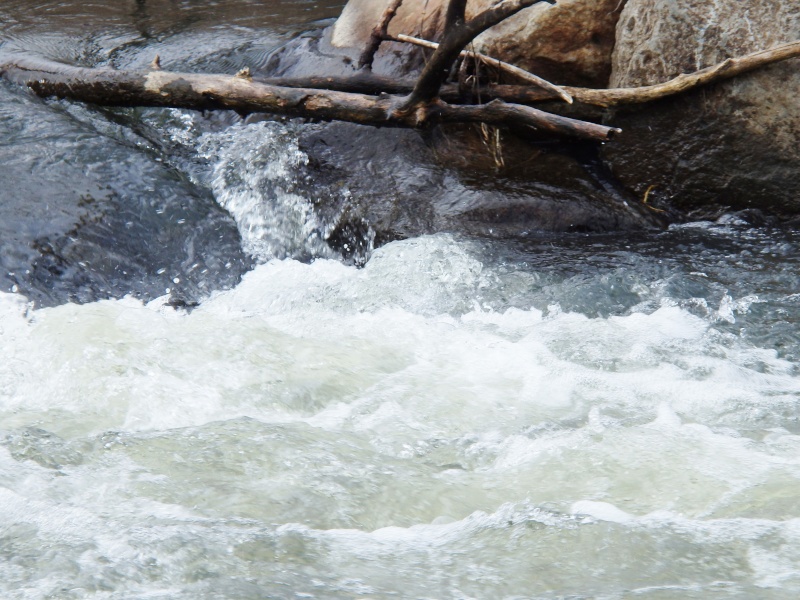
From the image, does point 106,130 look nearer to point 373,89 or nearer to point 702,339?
point 373,89

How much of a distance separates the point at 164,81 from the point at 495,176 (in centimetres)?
199

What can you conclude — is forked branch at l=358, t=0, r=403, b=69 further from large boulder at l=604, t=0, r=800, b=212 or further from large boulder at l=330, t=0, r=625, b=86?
large boulder at l=604, t=0, r=800, b=212

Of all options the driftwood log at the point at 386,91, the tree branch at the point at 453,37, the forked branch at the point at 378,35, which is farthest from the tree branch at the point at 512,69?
the tree branch at the point at 453,37

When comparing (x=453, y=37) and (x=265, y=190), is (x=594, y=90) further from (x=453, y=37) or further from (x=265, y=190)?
(x=265, y=190)

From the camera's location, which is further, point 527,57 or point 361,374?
point 527,57

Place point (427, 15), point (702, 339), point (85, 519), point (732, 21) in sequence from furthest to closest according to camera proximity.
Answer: point (427, 15), point (732, 21), point (702, 339), point (85, 519)

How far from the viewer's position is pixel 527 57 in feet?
18.1

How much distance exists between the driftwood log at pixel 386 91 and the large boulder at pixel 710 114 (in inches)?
5.2

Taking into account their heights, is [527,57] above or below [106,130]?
above

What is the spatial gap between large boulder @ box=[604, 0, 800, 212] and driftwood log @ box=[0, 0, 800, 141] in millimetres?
132

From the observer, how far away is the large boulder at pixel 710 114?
16.5ft

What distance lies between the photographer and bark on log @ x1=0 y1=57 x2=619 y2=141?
16.1 ft

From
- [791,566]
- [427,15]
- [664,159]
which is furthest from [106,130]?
[791,566]

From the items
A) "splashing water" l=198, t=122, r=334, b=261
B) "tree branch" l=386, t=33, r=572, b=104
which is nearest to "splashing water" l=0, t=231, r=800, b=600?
"splashing water" l=198, t=122, r=334, b=261
